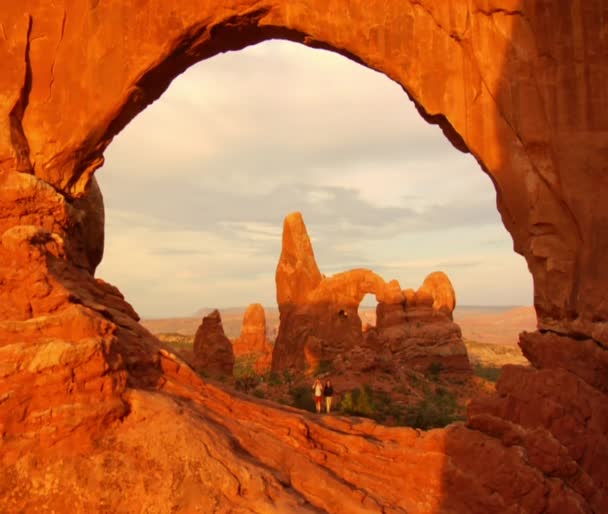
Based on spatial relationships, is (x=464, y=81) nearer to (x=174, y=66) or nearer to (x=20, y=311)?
(x=174, y=66)

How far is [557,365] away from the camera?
30.7 feet

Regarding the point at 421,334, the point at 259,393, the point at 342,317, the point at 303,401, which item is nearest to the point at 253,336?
the point at 342,317

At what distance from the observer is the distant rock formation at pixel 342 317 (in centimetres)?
3866

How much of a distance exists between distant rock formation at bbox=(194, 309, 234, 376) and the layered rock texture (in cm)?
2274

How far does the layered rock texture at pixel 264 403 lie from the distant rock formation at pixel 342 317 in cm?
2776

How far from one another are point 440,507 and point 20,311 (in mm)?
5761

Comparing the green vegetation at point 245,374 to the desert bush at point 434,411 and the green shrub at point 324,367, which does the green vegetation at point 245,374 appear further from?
the desert bush at point 434,411

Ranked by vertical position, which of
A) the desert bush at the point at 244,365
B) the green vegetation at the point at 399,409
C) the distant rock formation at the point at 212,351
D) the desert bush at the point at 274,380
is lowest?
the desert bush at the point at 244,365

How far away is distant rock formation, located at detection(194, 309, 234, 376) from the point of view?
3331 centimetres

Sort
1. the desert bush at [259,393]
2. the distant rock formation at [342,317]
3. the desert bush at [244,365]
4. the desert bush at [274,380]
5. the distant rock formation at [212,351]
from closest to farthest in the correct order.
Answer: the desert bush at [259,393], the desert bush at [274,380], the distant rock formation at [212,351], the distant rock formation at [342,317], the desert bush at [244,365]

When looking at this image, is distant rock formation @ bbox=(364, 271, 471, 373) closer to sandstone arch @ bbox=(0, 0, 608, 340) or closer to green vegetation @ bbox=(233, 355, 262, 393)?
green vegetation @ bbox=(233, 355, 262, 393)

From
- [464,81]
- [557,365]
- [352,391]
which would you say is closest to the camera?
[557,365]

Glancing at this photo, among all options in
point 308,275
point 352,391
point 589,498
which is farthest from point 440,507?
point 308,275

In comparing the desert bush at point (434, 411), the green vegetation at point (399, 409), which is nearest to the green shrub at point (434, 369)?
the desert bush at point (434, 411)
